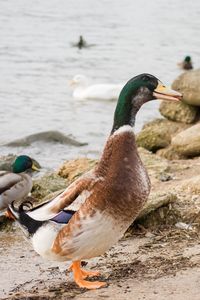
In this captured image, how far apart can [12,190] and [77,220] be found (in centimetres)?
378

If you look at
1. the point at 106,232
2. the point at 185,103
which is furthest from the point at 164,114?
the point at 106,232

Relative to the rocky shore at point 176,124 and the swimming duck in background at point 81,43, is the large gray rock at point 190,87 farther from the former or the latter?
the swimming duck in background at point 81,43

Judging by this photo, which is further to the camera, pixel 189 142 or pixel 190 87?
pixel 190 87

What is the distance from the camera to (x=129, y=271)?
225 inches

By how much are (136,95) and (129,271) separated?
127cm

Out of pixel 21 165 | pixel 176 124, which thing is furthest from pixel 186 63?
pixel 21 165

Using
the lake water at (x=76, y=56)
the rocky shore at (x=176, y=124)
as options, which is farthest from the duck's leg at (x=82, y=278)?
the lake water at (x=76, y=56)

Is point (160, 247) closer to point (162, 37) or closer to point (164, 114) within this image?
point (164, 114)

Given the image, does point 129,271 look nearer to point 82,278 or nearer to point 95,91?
point 82,278

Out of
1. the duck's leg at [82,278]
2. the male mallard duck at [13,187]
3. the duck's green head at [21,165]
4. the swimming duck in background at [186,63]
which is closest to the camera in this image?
the duck's leg at [82,278]

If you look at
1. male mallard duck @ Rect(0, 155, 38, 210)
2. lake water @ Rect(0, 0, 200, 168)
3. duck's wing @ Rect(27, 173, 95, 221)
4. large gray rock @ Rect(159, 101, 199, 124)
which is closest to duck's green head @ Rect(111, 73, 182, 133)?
duck's wing @ Rect(27, 173, 95, 221)

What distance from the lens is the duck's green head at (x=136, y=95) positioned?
18.0 ft

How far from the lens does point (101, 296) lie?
5215mm

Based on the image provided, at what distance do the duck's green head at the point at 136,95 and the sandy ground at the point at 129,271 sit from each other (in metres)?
1.07
